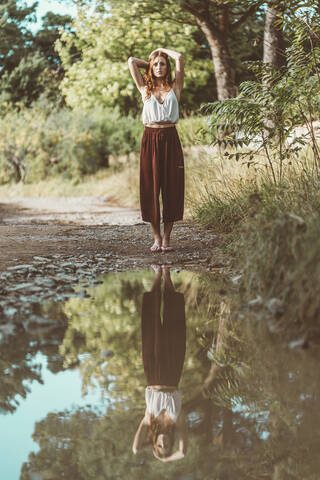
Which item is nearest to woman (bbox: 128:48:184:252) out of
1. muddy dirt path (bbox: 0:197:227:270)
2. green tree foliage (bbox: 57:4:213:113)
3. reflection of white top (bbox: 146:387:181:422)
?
muddy dirt path (bbox: 0:197:227:270)

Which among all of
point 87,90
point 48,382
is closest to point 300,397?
point 48,382

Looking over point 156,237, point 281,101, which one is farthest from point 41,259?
point 281,101

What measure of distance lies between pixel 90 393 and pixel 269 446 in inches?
28.7

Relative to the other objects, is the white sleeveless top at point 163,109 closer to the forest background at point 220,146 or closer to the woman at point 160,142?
the woman at point 160,142

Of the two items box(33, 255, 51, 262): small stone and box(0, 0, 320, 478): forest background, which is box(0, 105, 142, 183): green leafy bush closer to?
box(0, 0, 320, 478): forest background

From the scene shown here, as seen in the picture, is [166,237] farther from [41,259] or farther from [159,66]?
[159,66]

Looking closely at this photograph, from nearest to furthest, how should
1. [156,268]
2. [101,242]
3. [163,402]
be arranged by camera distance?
1. [163,402]
2. [156,268]
3. [101,242]

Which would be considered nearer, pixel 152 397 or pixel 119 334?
pixel 152 397

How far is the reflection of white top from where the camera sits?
200 cm

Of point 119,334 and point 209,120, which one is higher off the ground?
point 209,120

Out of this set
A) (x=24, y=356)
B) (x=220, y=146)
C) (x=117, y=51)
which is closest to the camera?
(x=24, y=356)

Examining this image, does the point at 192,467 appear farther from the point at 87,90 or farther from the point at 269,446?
the point at 87,90

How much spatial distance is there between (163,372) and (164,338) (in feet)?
1.53

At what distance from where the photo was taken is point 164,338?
2.84 meters
